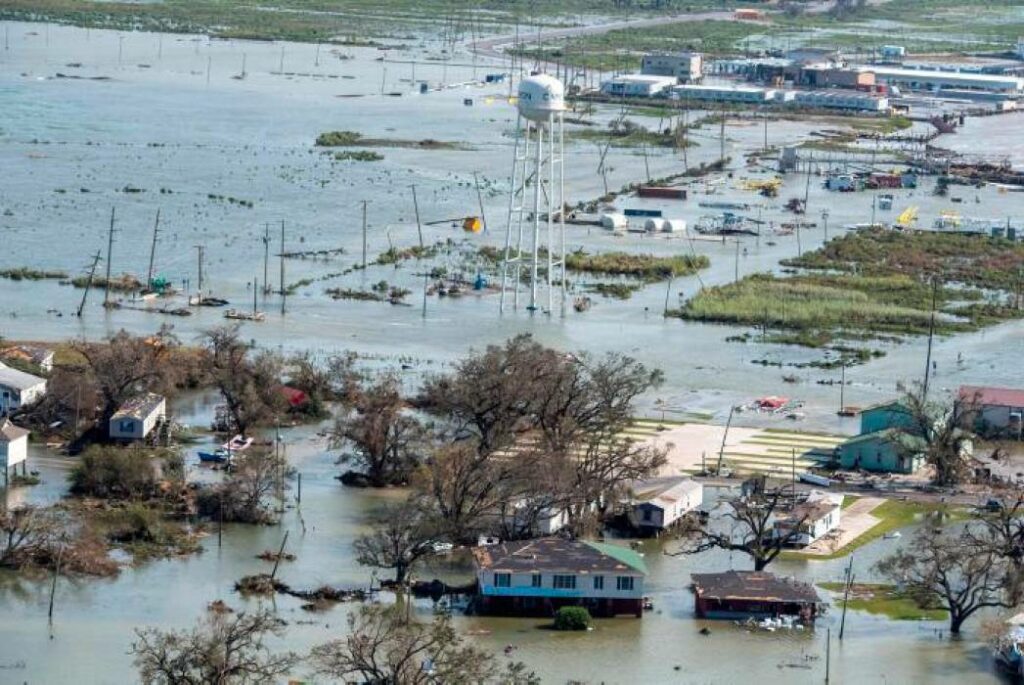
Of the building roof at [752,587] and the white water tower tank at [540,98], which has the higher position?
the white water tower tank at [540,98]

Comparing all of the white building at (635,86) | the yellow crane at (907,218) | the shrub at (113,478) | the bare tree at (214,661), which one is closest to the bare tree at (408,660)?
the bare tree at (214,661)

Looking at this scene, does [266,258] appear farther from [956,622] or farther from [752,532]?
[956,622]

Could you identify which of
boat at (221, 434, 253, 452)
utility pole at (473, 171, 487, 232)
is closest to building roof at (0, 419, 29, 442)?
boat at (221, 434, 253, 452)

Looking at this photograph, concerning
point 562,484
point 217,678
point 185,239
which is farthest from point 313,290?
point 217,678

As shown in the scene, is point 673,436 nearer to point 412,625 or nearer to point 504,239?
point 412,625

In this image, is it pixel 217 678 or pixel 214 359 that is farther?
pixel 214 359

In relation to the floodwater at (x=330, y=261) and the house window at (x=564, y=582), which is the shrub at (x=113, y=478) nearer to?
the floodwater at (x=330, y=261)
